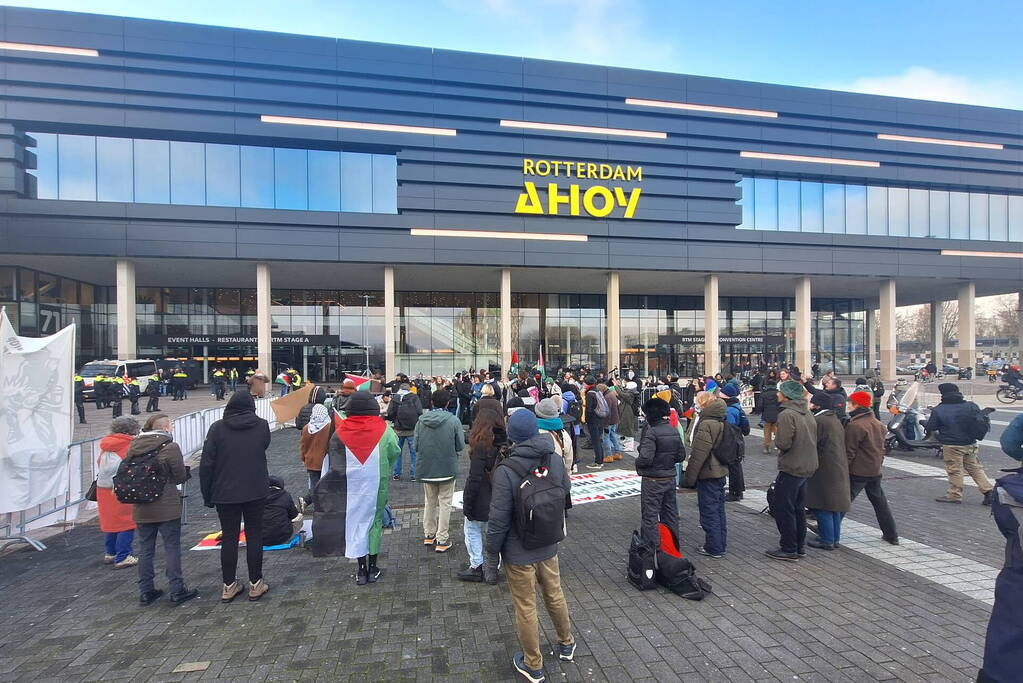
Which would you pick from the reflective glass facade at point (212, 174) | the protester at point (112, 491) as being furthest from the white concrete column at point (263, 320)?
the protester at point (112, 491)

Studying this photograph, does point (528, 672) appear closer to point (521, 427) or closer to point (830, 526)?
point (521, 427)

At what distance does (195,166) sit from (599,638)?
30780mm

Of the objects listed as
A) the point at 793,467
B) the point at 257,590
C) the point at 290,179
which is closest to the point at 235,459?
the point at 257,590

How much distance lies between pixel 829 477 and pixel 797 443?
2.48 ft

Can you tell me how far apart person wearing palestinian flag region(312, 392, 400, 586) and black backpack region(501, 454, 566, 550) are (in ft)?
6.97

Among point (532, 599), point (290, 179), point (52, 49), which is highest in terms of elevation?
point (52, 49)

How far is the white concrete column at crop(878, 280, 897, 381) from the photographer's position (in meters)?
33.0

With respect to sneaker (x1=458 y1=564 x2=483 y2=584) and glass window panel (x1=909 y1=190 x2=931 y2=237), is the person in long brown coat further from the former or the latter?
glass window panel (x1=909 y1=190 x2=931 y2=237)

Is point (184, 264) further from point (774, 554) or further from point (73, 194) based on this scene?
point (774, 554)

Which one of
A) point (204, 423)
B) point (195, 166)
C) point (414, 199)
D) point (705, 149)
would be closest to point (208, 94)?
point (195, 166)

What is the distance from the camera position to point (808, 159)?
105 feet

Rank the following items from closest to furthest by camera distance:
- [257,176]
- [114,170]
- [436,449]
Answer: [436,449]
[114,170]
[257,176]

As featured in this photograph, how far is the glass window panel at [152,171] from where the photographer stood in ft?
81.5

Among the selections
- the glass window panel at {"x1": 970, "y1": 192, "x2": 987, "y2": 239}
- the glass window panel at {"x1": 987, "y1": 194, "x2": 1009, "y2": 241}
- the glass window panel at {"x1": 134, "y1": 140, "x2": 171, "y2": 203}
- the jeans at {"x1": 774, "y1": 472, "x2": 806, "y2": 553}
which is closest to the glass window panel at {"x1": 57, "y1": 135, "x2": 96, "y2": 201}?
the glass window panel at {"x1": 134, "y1": 140, "x2": 171, "y2": 203}
